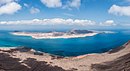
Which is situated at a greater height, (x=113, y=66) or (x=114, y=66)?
(x=114, y=66)

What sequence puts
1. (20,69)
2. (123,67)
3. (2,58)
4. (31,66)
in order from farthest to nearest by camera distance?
1. (2,58)
2. (31,66)
3. (20,69)
4. (123,67)

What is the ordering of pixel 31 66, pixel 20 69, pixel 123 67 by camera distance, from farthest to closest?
pixel 31 66 → pixel 20 69 → pixel 123 67

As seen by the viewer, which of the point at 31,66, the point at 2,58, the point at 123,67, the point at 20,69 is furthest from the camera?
the point at 2,58

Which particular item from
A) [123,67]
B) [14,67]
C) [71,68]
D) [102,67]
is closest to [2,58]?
[14,67]

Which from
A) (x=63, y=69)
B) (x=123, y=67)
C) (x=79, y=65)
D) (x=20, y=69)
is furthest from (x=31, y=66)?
(x=123, y=67)

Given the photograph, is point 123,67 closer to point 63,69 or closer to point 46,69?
point 63,69

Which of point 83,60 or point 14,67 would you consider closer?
point 14,67

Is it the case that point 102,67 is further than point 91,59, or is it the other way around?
point 91,59

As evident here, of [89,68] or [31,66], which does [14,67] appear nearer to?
[31,66]

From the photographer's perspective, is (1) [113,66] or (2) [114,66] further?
(1) [113,66]
